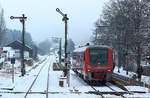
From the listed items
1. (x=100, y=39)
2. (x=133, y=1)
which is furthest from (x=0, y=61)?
(x=133, y=1)

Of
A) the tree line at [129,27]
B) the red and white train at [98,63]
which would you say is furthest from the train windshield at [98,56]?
the tree line at [129,27]

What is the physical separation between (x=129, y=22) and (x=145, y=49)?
7748 mm

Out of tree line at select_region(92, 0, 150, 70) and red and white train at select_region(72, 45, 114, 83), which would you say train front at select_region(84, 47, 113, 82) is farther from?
tree line at select_region(92, 0, 150, 70)

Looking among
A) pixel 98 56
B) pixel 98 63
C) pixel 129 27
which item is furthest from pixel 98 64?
pixel 129 27

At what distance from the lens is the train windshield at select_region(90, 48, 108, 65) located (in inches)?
1416

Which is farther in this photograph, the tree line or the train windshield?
the tree line

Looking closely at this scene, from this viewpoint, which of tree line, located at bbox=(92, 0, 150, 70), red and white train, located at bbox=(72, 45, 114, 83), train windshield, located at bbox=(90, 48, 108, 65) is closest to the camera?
red and white train, located at bbox=(72, 45, 114, 83)

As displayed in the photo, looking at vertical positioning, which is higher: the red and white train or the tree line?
the tree line

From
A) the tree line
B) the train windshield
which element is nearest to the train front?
the train windshield

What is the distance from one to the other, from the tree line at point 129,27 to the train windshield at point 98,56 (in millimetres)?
12914

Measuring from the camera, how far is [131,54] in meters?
59.4

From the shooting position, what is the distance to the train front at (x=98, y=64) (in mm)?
35562

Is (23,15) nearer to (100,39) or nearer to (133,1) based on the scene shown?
(133,1)

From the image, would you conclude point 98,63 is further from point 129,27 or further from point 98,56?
point 129,27
